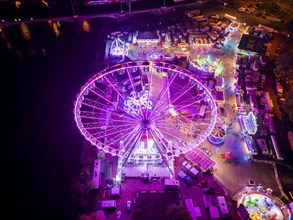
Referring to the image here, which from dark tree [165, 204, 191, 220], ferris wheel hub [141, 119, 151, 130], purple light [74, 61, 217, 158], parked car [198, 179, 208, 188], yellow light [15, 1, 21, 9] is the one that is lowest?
dark tree [165, 204, 191, 220]

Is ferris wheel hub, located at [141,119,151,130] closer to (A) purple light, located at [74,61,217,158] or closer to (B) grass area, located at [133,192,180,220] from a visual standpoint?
(A) purple light, located at [74,61,217,158]

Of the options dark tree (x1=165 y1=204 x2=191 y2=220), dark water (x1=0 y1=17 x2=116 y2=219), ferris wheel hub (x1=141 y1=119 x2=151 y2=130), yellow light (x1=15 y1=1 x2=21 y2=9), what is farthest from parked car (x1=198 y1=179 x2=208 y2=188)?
yellow light (x1=15 y1=1 x2=21 y2=9)

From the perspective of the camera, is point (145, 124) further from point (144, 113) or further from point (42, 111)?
point (42, 111)

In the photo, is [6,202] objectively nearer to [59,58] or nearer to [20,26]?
[59,58]

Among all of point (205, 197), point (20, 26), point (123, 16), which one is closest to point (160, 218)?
point (205, 197)

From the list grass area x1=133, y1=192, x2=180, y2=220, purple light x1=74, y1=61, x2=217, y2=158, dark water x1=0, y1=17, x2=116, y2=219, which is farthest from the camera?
dark water x1=0, y1=17, x2=116, y2=219

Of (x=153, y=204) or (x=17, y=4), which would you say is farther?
(x=17, y=4)

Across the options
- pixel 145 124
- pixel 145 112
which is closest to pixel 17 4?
pixel 145 112
